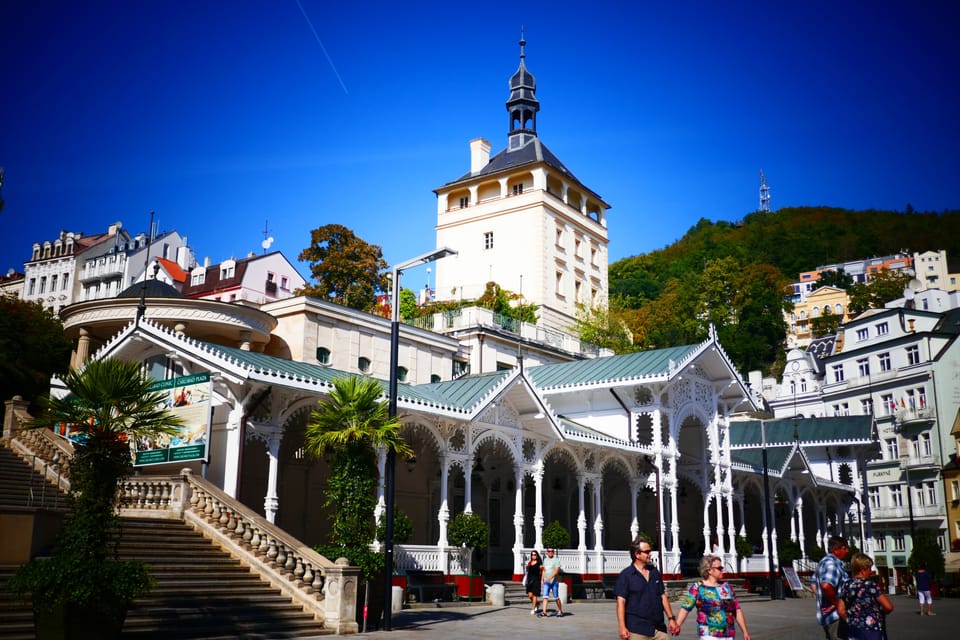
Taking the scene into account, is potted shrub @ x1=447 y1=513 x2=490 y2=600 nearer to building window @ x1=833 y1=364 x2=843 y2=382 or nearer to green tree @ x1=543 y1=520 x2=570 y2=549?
green tree @ x1=543 y1=520 x2=570 y2=549

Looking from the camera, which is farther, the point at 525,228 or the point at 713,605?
the point at 525,228

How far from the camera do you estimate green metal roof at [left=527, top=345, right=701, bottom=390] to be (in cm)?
3212

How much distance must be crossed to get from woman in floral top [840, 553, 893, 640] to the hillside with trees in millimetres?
49722

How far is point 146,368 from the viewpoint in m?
24.1

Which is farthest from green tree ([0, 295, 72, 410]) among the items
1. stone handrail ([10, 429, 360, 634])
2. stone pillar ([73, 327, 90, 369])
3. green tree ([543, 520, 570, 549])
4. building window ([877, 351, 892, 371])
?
building window ([877, 351, 892, 371])

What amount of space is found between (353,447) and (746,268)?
84.5m

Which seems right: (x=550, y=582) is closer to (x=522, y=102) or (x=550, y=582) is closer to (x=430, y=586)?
(x=430, y=586)

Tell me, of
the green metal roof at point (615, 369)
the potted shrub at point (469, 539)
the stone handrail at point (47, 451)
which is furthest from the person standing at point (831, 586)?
the green metal roof at point (615, 369)

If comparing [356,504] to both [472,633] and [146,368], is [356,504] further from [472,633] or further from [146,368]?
[146,368]

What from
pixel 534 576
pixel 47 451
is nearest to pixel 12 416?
pixel 47 451

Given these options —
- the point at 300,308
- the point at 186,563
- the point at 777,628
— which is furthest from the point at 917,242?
the point at 186,563

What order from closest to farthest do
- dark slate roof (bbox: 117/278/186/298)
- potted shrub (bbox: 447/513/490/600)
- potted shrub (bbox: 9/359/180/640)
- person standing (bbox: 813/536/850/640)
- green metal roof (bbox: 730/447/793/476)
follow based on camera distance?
1. person standing (bbox: 813/536/850/640)
2. potted shrub (bbox: 9/359/180/640)
3. potted shrub (bbox: 447/513/490/600)
4. dark slate roof (bbox: 117/278/186/298)
5. green metal roof (bbox: 730/447/793/476)

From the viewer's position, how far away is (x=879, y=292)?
93.6 m

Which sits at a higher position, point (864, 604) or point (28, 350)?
point (28, 350)
